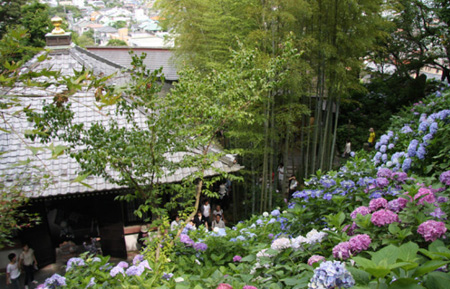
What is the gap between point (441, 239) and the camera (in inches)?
75.1

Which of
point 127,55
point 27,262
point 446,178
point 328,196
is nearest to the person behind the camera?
point 446,178

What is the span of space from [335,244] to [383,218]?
Answer: 36cm

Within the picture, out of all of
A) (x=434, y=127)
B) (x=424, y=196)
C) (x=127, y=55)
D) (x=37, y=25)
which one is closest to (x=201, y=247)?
(x=424, y=196)

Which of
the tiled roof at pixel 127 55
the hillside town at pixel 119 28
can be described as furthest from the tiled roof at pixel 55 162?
the tiled roof at pixel 127 55

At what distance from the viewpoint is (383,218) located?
6.61ft

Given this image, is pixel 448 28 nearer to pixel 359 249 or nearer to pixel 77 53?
pixel 77 53

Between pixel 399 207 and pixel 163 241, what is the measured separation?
6.51ft

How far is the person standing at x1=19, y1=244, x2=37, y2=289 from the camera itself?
593 centimetres

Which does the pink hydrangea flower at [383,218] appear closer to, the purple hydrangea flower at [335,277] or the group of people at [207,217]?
the purple hydrangea flower at [335,277]

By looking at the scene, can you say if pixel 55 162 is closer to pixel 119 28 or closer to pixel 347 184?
pixel 347 184

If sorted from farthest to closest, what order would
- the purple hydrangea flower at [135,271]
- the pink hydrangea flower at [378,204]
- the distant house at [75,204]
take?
the distant house at [75,204] < the purple hydrangea flower at [135,271] < the pink hydrangea flower at [378,204]

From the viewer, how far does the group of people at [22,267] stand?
224 inches

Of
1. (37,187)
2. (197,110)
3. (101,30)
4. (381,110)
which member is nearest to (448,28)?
(381,110)

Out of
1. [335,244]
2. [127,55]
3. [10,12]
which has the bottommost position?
[335,244]
